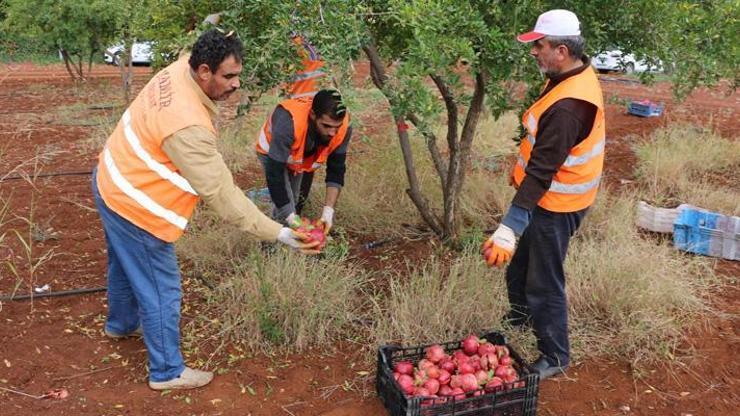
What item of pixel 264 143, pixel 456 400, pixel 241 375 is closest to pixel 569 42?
pixel 456 400

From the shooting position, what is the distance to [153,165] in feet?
9.50

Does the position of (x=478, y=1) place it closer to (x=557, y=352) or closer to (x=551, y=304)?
(x=551, y=304)

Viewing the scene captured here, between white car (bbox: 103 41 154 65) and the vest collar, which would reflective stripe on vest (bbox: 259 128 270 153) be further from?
the vest collar

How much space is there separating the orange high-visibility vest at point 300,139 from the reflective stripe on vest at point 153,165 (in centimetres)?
116

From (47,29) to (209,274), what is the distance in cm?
1006

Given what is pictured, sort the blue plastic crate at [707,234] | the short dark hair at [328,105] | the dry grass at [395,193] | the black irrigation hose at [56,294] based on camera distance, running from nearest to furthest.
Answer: the short dark hair at [328,105], the black irrigation hose at [56,294], the blue plastic crate at [707,234], the dry grass at [395,193]

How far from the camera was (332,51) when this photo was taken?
314cm

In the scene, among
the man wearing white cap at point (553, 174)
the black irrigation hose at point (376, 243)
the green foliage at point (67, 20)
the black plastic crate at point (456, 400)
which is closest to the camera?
the black plastic crate at point (456, 400)

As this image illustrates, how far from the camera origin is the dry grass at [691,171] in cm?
570

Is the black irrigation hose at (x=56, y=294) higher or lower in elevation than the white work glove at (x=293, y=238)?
lower

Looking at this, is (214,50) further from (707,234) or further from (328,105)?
(707,234)

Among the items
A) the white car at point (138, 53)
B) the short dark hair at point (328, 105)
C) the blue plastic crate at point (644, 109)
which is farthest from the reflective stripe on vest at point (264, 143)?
the blue plastic crate at point (644, 109)

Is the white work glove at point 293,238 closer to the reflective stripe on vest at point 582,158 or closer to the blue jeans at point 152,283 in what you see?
the blue jeans at point 152,283

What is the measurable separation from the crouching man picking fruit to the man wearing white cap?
1162 mm
